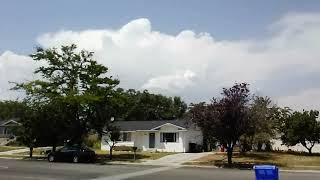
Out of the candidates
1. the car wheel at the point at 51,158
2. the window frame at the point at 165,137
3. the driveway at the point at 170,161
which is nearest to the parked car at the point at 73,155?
the car wheel at the point at 51,158

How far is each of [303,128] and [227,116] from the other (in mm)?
13472

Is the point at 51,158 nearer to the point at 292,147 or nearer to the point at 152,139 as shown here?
the point at 152,139

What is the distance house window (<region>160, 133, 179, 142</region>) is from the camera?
56081 millimetres

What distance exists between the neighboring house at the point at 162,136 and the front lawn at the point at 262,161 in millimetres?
9291

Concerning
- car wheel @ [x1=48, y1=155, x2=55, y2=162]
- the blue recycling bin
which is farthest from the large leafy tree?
the blue recycling bin

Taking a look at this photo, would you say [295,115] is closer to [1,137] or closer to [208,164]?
[208,164]

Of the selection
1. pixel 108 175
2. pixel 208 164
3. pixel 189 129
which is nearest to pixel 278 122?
pixel 189 129

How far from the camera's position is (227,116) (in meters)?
37.6

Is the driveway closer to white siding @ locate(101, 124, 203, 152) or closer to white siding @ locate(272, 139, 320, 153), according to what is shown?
white siding @ locate(101, 124, 203, 152)

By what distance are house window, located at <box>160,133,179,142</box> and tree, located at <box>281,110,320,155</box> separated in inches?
491

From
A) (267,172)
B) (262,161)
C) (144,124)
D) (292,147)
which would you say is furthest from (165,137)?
(267,172)

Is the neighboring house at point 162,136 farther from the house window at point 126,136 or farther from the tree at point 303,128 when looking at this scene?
the tree at point 303,128

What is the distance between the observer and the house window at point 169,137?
2208 inches

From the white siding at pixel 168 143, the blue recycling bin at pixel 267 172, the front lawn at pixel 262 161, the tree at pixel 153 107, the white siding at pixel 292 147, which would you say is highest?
the tree at pixel 153 107
